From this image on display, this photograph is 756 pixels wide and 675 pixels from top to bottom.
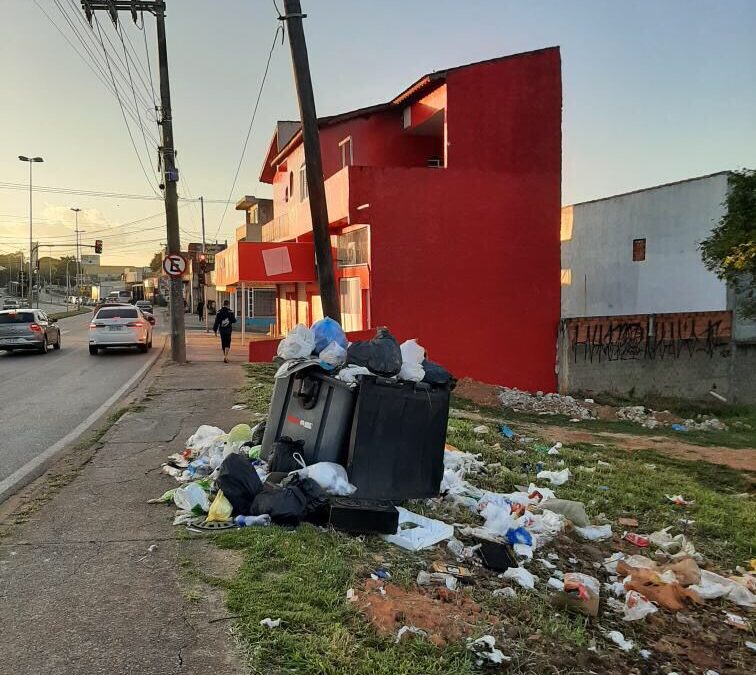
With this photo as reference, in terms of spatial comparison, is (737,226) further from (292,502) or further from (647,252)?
(292,502)

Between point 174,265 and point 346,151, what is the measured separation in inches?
264

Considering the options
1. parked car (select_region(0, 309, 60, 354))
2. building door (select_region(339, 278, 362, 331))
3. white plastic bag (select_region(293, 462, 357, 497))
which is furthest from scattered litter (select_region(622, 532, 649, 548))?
parked car (select_region(0, 309, 60, 354))

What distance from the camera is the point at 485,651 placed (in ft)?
10.9

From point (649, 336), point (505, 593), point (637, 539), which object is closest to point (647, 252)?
point (649, 336)

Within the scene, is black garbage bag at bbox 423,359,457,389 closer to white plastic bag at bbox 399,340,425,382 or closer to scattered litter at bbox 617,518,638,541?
white plastic bag at bbox 399,340,425,382

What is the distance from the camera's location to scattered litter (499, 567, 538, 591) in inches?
175

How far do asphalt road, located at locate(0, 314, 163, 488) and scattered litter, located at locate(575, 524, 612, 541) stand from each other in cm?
570

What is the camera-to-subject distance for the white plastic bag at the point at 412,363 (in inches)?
220

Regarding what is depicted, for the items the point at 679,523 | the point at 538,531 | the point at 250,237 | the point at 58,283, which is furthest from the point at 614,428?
the point at 58,283

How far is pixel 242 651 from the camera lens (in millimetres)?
3227

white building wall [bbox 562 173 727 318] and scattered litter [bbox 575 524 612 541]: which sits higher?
white building wall [bbox 562 173 727 318]

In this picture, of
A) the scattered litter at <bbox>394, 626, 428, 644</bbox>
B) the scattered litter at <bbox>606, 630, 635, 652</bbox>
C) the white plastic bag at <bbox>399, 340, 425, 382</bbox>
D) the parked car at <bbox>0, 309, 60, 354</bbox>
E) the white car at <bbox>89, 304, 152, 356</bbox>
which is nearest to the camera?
the scattered litter at <bbox>394, 626, 428, 644</bbox>

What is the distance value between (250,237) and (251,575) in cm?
3443

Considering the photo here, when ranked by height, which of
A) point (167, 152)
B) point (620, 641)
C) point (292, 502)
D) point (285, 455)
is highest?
point (167, 152)
